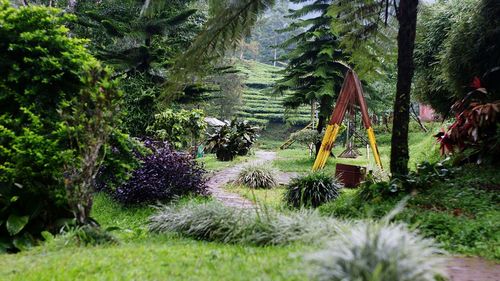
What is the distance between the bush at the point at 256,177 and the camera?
986 cm

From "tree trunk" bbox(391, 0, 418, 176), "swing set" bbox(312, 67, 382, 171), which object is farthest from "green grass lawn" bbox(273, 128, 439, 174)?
"tree trunk" bbox(391, 0, 418, 176)

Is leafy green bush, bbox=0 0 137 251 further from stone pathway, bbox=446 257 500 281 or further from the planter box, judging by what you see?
the planter box

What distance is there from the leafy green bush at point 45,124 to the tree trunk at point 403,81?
12.8ft

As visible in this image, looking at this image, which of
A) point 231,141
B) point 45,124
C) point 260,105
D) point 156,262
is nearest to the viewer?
point 156,262

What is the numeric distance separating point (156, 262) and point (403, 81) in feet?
14.9

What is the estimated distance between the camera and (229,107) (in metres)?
34.5

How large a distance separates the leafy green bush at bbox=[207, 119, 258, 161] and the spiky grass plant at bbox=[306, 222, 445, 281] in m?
14.2

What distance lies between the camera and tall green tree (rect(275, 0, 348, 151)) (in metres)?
13.6

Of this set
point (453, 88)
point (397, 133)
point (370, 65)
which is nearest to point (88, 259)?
point (397, 133)

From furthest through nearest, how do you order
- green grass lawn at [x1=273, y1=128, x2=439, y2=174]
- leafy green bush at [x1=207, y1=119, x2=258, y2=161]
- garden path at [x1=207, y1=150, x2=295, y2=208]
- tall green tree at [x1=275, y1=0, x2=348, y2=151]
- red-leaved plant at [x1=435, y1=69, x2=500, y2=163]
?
leafy green bush at [x1=207, y1=119, x2=258, y2=161] < tall green tree at [x1=275, y1=0, x2=348, y2=151] < green grass lawn at [x1=273, y1=128, x2=439, y2=174] < garden path at [x1=207, y1=150, x2=295, y2=208] < red-leaved plant at [x1=435, y1=69, x2=500, y2=163]

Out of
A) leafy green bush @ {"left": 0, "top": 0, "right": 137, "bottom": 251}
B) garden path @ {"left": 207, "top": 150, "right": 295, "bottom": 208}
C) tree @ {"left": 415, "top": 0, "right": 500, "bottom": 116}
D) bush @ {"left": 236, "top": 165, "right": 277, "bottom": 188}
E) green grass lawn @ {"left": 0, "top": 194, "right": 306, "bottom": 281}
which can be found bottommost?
garden path @ {"left": 207, "top": 150, "right": 295, "bottom": 208}

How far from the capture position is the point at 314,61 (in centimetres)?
1452

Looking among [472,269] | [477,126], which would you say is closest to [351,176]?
[477,126]

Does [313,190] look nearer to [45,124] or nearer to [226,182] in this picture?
[226,182]
